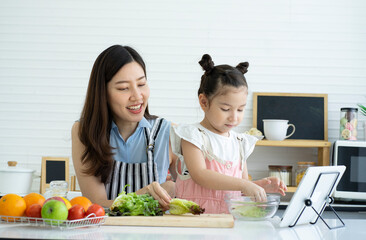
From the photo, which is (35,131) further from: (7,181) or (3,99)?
→ (7,181)

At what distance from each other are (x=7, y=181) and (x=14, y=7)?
5.78 ft

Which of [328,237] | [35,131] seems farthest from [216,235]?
[35,131]

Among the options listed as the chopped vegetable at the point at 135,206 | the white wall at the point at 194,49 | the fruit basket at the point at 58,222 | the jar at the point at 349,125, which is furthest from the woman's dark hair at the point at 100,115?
the jar at the point at 349,125

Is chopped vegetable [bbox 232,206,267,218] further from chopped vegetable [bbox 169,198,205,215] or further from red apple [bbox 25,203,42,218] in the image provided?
red apple [bbox 25,203,42,218]

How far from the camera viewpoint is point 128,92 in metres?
2.21

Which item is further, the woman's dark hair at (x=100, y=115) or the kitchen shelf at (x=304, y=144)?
the kitchen shelf at (x=304, y=144)

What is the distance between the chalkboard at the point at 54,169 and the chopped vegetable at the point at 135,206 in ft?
10.1

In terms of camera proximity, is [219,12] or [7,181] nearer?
[7,181]

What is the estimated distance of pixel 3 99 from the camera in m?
4.88

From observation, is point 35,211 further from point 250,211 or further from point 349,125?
point 349,125

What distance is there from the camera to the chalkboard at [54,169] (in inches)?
182

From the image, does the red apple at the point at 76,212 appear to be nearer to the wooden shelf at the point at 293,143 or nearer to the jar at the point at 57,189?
the jar at the point at 57,189

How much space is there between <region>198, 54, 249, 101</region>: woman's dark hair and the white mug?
227 centimetres

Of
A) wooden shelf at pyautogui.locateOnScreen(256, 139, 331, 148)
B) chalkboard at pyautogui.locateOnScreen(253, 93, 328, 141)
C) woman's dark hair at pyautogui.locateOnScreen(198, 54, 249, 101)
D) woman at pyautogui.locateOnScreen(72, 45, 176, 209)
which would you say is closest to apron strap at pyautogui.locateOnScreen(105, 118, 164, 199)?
woman at pyautogui.locateOnScreen(72, 45, 176, 209)
